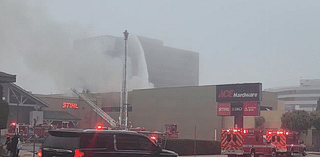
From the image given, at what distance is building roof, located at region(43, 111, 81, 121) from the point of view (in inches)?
2531

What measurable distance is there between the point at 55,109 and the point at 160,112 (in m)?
15.5

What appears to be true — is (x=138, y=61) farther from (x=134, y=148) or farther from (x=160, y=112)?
(x=134, y=148)

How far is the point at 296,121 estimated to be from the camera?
64.9 meters

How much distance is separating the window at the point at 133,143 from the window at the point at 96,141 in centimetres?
30

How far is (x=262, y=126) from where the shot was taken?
62.4 m

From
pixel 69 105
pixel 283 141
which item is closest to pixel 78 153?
pixel 283 141

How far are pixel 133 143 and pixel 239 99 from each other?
47.0 meters

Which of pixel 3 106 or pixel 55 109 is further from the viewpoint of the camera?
pixel 55 109

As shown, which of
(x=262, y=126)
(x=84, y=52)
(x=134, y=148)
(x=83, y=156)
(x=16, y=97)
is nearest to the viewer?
(x=83, y=156)

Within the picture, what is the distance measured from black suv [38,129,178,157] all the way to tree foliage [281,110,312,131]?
5211cm

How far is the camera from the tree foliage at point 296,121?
2502 inches

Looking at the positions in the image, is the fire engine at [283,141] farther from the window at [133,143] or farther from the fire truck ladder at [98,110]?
the fire truck ladder at [98,110]

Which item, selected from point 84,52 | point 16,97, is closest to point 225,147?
point 16,97

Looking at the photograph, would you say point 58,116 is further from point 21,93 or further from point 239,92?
point 239,92
